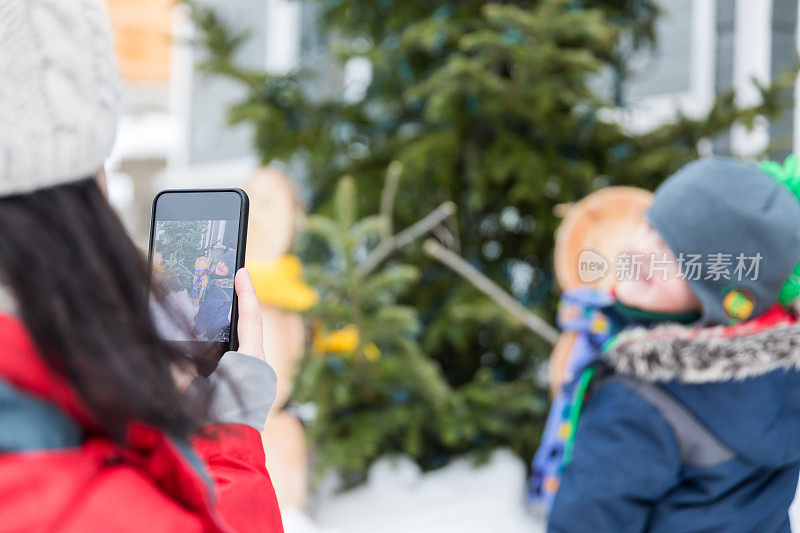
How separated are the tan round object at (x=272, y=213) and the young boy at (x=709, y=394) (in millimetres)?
1202

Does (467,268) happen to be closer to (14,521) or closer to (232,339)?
(232,339)

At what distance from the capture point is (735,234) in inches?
45.6

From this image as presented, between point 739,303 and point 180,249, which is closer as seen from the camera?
point 180,249

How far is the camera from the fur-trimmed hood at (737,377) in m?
1.15

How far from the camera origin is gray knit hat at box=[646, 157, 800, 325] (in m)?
1.16

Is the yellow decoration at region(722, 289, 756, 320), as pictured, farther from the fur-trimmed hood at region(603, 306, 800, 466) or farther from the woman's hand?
the woman's hand

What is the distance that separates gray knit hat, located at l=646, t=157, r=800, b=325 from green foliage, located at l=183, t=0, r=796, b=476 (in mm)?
929

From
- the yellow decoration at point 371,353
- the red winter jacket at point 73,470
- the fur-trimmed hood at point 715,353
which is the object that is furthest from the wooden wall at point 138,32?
the red winter jacket at point 73,470

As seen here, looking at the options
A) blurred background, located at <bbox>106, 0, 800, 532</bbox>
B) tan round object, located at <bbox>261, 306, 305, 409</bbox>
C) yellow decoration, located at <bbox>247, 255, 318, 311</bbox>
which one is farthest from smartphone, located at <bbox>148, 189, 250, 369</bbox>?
tan round object, located at <bbox>261, 306, 305, 409</bbox>

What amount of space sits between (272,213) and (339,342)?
1.46 feet

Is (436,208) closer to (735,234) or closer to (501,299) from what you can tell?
(501,299)

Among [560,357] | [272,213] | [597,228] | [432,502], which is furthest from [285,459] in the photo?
[597,228]

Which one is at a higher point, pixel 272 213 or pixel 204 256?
pixel 204 256

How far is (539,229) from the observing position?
8.23 feet
